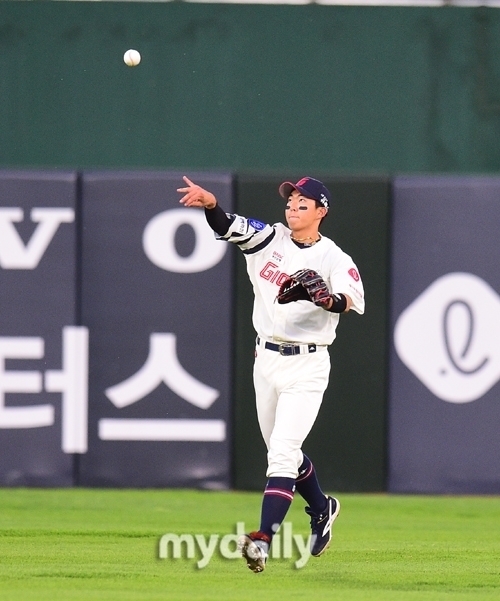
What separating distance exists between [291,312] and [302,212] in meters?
0.44

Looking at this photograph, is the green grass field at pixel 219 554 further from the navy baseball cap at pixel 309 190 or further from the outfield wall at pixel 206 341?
the navy baseball cap at pixel 309 190

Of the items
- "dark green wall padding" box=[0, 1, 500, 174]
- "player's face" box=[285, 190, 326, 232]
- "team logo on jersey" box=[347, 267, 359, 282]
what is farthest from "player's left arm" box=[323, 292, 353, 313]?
"dark green wall padding" box=[0, 1, 500, 174]

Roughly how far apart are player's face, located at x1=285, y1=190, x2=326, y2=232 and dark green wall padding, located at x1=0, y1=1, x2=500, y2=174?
10.8 feet

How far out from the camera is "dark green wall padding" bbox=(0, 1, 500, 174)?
8.81 meters

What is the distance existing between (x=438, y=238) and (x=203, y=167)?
1718mm

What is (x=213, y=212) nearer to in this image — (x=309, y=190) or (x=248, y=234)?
(x=248, y=234)

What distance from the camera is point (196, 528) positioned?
6.79m

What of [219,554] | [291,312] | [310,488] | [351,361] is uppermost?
[291,312]

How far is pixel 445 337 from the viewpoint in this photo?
8.34m

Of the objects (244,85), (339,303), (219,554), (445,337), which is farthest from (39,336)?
(339,303)

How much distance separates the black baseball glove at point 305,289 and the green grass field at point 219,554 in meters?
1.14

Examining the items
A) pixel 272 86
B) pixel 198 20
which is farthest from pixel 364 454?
pixel 198 20

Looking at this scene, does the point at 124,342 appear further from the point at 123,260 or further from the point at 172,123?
the point at 172,123

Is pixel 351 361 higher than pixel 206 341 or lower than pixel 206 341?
lower
